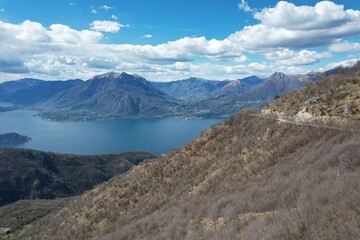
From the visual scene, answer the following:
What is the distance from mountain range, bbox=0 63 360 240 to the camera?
29.9 ft

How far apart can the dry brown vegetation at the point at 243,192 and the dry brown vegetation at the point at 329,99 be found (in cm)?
342

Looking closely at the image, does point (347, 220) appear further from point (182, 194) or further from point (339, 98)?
point (339, 98)

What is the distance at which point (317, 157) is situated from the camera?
1931cm

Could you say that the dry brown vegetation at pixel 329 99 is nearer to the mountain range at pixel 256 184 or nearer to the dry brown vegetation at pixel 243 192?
the mountain range at pixel 256 184

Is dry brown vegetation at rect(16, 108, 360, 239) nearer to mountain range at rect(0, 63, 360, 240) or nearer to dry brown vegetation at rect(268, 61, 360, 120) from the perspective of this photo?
mountain range at rect(0, 63, 360, 240)

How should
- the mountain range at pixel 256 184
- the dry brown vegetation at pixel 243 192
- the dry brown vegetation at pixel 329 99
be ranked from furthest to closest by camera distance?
1. the dry brown vegetation at pixel 329 99
2. the mountain range at pixel 256 184
3. the dry brown vegetation at pixel 243 192

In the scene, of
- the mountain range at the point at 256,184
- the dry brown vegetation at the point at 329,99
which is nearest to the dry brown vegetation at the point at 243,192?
the mountain range at the point at 256,184

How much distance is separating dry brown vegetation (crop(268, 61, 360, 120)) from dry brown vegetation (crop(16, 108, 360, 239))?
11.2 ft

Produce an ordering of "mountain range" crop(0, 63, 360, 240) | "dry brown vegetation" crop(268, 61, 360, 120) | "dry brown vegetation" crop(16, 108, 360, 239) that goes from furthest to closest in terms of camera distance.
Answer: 1. "dry brown vegetation" crop(268, 61, 360, 120)
2. "mountain range" crop(0, 63, 360, 240)
3. "dry brown vegetation" crop(16, 108, 360, 239)

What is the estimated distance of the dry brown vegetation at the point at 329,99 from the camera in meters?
30.4

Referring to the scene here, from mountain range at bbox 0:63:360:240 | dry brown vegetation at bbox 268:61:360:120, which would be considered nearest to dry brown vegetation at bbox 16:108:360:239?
mountain range at bbox 0:63:360:240

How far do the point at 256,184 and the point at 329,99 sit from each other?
20394mm

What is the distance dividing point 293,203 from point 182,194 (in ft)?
62.3

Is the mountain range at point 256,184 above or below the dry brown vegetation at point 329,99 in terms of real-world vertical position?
below
